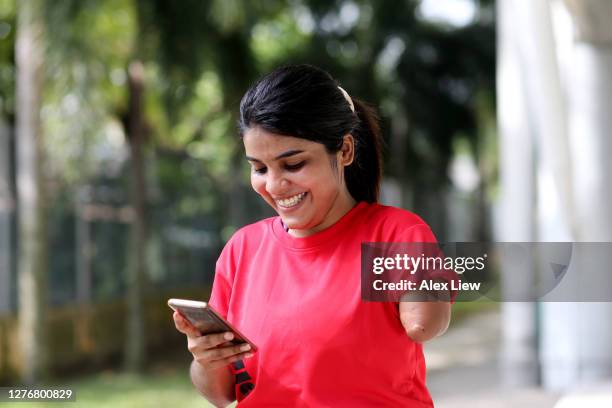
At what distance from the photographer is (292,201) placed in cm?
183

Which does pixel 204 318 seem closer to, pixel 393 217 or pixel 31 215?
pixel 393 217

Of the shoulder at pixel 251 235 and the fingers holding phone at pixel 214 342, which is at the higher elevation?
the shoulder at pixel 251 235

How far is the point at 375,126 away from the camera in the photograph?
201cm

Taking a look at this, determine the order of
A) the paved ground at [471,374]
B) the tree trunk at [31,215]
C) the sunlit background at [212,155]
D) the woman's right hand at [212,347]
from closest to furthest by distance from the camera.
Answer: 1. the woman's right hand at [212,347]
2. the sunlit background at [212,155]
3. the paved ground at [471,374]
4. the tree trunk at [31,215]

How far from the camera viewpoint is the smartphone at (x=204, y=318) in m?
1.68

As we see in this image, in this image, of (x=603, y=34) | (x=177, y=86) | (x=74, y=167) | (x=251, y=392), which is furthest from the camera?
(x=177, y=86)

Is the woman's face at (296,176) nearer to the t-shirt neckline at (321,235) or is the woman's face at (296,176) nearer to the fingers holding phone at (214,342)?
the t-shirt neckline at (321,235)

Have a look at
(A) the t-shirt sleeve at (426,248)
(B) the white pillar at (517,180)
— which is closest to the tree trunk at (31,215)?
(B) the white pillar at (517,180)

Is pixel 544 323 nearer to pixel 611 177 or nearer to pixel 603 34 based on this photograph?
pixel 611 177

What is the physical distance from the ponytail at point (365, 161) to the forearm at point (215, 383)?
45 cm

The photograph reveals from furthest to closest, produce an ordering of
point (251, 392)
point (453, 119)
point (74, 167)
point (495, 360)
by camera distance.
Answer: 1. point (453, 119)
2. point (495, 360)
3. point (74, 167)
4. point (251, 392)

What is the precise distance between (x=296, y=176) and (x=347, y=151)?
0.13m

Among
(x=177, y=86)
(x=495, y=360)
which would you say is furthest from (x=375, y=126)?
(x=495, y=360)

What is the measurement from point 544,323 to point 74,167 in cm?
417
